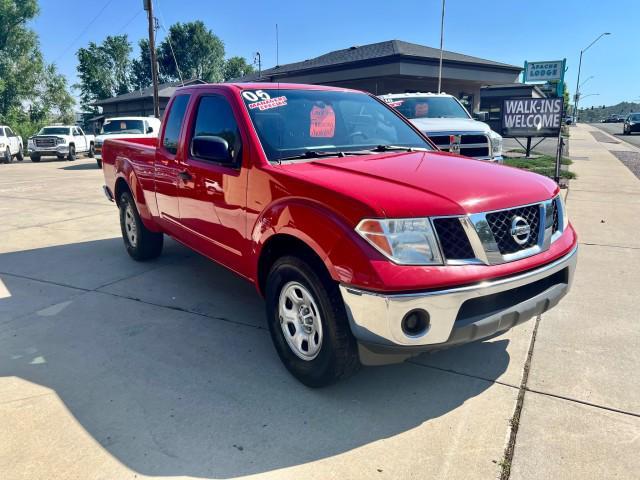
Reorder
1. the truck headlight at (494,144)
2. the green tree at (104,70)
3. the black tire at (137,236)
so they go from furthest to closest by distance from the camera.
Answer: the green tree at (104,70), the truck headlight at (494,144), the black tire at (137,236)

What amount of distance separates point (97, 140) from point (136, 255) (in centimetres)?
1552

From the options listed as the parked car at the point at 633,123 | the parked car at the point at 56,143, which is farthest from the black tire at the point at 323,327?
the parked car at the point at 633,123

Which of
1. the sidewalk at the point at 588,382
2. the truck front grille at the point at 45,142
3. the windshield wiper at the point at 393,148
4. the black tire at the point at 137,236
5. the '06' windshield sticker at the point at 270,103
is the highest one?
the '06' windshield sticker at the point at 270,103

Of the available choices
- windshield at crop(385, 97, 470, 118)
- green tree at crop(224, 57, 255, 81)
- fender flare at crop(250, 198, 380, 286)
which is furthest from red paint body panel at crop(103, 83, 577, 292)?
green tree at crop(224, 57, 255, 81)

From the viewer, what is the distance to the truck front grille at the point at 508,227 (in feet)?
8.79

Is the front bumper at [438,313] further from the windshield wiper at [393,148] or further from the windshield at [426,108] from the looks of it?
the windshield at [426,108]

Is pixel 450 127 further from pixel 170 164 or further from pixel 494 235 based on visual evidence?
pixel 494 235

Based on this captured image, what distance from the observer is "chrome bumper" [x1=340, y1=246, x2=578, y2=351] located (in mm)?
2443

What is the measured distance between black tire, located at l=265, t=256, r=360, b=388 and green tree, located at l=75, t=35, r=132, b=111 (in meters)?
67.1

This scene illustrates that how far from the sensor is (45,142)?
25562 millimetres

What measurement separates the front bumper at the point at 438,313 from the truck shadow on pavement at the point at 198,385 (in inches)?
21.2

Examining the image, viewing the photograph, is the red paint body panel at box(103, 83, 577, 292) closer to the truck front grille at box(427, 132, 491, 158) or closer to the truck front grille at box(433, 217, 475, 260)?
the truck front grille at box(433, 217, 475, 260)

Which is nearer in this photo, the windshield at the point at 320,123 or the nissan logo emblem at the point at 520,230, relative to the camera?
the nissan logo emblem at the point at 520,230

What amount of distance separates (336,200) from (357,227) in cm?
22
